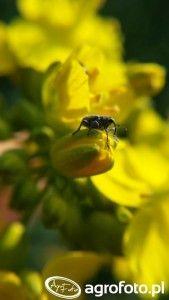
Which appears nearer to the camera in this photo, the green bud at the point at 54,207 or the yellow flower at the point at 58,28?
the green bud at the point at 54,207

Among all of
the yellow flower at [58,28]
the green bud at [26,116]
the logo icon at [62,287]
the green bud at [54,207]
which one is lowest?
the logo icon at [62,287]

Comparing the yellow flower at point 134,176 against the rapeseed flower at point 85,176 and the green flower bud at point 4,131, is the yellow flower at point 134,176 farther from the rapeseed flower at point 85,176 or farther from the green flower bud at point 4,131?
the green flower bud at point 4,131

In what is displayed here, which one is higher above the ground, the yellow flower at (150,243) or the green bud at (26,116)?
the green bud at (26,116)

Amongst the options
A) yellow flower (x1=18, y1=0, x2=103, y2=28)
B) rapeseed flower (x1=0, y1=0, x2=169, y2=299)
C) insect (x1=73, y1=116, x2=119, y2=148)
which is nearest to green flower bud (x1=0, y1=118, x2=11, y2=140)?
rapeseed flower (x1=0, y1=0, x2=169, y2=299)

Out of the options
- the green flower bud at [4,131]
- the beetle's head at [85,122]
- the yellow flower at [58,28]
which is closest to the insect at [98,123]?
the beetle's head at [85,122]

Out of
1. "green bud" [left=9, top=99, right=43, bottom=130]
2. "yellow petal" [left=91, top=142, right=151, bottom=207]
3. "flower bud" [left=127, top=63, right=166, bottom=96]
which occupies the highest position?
"flower bud" [left=127, top=63, right=166, bottom=96]

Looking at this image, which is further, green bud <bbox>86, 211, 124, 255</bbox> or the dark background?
the dark background

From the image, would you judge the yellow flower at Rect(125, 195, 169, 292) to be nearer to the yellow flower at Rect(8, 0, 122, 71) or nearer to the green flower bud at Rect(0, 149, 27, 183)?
the green flower bud at Rect(0, 149, 27, 183)

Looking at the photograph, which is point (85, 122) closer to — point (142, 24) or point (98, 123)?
point (98, 123)
